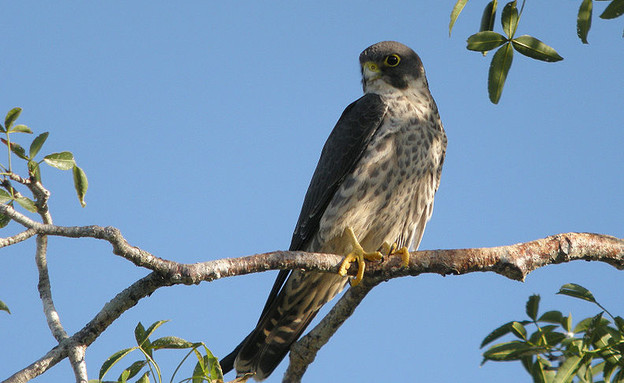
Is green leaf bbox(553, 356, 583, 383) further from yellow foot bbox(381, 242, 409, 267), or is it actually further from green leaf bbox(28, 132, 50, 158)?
green leaf bbox(28, 132, 50, 158)

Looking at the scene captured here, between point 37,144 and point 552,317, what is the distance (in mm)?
2094

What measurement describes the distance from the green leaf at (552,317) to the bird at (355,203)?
4.58ft

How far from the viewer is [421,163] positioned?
13.4 ft

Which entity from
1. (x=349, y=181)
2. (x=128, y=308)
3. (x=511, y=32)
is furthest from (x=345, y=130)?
(x=128, y=308)

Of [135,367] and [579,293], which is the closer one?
[135,367]

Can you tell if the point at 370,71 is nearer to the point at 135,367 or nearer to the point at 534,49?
the point at 534,49

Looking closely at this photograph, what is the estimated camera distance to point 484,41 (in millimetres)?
2459

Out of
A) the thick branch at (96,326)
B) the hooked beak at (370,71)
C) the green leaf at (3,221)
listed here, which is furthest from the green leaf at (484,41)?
A: the hooked beak at (370,71)

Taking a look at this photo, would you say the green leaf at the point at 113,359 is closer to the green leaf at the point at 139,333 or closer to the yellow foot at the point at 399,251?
the green leaf at the point at 139,333

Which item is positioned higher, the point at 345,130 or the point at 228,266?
the point at 345,130

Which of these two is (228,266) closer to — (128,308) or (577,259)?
(128,308)

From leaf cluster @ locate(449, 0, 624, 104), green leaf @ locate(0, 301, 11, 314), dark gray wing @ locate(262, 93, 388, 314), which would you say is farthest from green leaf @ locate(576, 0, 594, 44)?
green leaf @ locate(0, 301, 11, 314)

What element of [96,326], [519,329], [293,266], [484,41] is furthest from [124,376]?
[484,41]

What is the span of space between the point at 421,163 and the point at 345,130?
52 cm
